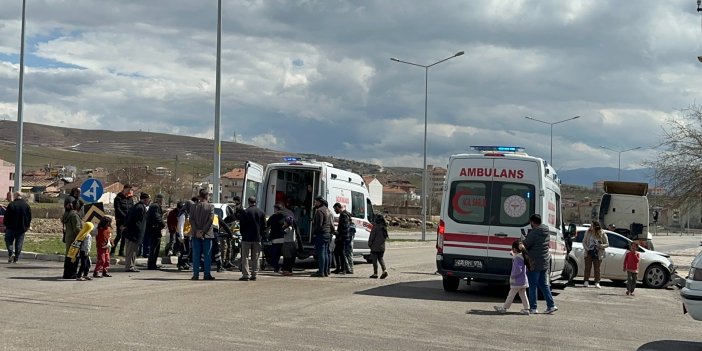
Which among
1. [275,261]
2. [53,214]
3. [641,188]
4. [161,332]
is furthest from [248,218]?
[53,214]

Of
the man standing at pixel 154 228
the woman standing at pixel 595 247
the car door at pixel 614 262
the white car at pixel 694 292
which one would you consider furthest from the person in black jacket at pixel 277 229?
the white car at pixel 694 292

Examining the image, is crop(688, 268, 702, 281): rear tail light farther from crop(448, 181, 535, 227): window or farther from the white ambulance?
the white ambulance

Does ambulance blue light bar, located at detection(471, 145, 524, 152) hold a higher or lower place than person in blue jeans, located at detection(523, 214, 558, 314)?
higher

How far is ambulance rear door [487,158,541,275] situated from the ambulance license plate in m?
0.17

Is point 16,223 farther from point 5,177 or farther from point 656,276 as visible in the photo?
point 5,177

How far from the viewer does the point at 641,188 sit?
106 feet

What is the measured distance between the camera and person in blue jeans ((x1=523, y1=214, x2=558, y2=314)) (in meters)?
13.0

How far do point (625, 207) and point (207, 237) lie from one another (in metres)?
21.6

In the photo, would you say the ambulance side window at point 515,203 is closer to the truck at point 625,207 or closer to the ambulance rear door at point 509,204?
the ambulance rear door at point 509,204

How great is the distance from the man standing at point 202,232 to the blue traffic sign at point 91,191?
11.3 feet

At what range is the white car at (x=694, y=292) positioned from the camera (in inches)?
371

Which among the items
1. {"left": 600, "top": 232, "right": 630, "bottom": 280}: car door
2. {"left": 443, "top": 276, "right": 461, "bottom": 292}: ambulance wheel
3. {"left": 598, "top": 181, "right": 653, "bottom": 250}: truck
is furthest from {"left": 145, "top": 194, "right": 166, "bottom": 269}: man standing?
{"left": 598, "top": 181, "right": 653, "bottom": 250}: truck

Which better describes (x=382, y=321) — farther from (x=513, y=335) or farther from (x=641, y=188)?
(x=641, y=188)

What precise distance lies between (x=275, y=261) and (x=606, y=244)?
8.09 m
